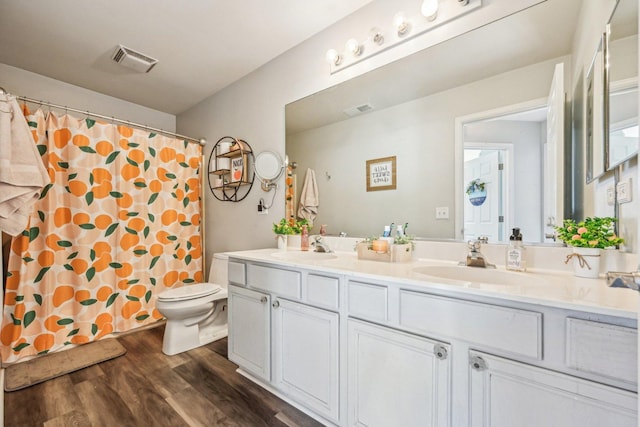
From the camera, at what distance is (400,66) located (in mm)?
1634

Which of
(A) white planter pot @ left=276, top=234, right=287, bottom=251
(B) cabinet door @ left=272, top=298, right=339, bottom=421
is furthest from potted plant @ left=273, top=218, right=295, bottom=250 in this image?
(B) cabinet door @ left=272, top=298, right=339, bottom=421

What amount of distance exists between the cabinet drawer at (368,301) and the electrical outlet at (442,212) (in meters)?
0.62

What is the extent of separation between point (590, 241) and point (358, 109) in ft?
4.41

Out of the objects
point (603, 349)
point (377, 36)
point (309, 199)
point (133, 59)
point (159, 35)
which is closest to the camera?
point (603, 349)

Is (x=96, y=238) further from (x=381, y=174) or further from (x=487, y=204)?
(x=487, y=204)

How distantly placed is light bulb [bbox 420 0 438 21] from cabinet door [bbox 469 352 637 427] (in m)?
1.60

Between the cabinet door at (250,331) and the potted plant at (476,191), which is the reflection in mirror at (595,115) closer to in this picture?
the potted plant at (476,191)

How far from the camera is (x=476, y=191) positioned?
55.8 inches

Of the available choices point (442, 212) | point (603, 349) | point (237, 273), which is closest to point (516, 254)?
point (442, 212)

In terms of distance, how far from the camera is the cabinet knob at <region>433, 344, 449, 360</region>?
0.98 metres

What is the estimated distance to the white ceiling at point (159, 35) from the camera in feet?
5.78

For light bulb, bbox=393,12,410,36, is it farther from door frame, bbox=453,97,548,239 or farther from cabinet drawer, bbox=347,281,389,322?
cabinet drawer, bbox=347,281,389,322

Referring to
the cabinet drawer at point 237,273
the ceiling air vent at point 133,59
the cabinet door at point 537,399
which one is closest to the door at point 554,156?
the cabinet door at point 537,399

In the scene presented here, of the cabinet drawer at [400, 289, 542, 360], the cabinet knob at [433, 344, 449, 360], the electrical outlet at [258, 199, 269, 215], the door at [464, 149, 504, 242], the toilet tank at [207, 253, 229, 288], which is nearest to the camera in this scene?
the cabinet drawer at [400, 289, 542, 360]
